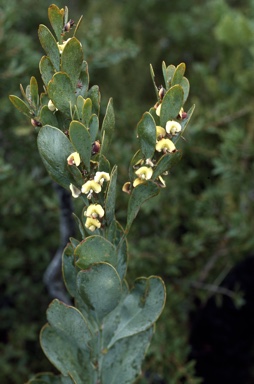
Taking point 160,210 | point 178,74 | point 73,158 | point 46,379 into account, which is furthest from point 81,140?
point 160,210

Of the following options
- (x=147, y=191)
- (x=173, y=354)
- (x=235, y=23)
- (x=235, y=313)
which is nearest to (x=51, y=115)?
(x=147, y=191)

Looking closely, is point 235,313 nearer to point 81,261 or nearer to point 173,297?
point 173,297

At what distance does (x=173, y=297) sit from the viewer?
3.98 feet

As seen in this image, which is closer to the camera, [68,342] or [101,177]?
[101,177]

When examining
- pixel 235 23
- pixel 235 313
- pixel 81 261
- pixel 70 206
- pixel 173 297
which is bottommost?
pixel 235 313

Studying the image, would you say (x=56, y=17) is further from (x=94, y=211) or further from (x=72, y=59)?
(x=94, y=211)

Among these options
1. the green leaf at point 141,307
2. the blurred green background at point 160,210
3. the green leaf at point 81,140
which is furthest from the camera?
the blurred green background at point 160,210

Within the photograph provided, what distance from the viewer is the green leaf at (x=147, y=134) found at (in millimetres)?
603

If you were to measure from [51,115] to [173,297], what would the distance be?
0.67 meters

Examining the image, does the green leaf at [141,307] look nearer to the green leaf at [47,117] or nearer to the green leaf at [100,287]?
the green leaf at [100,287]

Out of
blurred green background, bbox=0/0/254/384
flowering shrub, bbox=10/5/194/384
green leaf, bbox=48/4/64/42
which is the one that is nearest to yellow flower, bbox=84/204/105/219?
flowering shrub, bbox=10/5/194/384

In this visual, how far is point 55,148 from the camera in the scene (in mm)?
619

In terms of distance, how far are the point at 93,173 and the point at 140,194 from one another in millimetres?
57

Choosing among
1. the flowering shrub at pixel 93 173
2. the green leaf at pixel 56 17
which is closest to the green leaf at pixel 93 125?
the flowering shrub at pixel 93 173
